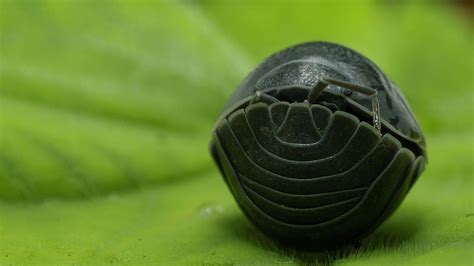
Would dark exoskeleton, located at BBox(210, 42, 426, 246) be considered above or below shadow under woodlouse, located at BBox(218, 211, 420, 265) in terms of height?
above

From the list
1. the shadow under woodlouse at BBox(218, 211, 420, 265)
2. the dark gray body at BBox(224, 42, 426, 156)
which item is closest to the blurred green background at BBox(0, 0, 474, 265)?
the shadow under woodlouse at BBox(218, 211, 420, 265)

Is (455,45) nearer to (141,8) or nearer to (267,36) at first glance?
(267,36)

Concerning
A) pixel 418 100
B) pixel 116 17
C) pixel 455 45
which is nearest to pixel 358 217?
pixel 116 17

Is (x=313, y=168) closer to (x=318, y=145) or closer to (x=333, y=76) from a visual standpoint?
(x=318, y=145)

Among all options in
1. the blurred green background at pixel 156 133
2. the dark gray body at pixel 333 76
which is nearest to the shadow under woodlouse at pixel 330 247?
the blurred green background at pixel 156 133

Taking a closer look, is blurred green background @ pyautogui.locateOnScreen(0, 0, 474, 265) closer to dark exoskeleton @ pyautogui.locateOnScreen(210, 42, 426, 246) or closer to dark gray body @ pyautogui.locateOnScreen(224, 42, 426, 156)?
dark exoskeleton @ pyautogui.locateOnScreen(210, 42, 426, 246)

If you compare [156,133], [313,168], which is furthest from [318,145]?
[156,133]

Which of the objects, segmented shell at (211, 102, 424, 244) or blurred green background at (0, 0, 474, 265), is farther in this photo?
blurred green background at (0, 0, 474, 265)
